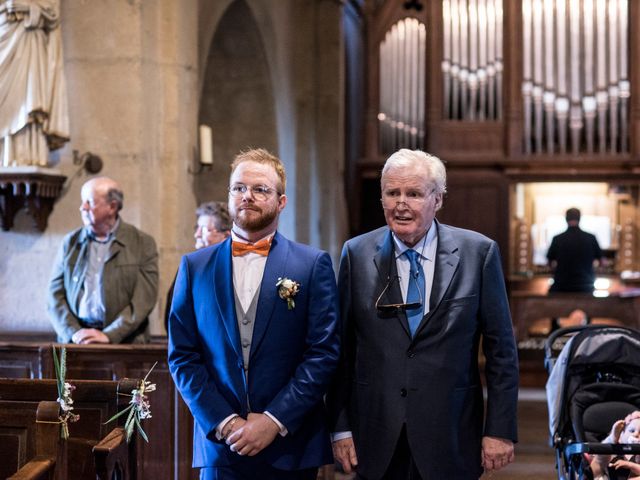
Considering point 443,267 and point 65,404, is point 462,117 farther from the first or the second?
point 65,404

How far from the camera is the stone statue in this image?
6.59 meters

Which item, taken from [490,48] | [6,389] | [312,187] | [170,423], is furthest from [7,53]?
[490,48]

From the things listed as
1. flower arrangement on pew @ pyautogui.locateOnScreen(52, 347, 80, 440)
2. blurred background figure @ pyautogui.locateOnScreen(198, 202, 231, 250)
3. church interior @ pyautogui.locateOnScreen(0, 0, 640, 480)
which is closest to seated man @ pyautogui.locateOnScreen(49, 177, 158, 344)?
blurred background figure @ pyautogui.locateOnScreen(198, 202, 231, 250)

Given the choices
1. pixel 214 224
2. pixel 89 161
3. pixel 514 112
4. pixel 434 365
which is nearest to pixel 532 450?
pixel 214 224

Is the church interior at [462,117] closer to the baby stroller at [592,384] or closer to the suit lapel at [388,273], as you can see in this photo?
the baby stroller at [592,384]

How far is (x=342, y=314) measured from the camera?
11.7ft

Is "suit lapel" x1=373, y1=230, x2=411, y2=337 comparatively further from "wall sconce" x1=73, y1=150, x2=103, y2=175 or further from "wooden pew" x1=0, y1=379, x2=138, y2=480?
"wall sconce" x1=73, y1=150, x2=103, y2=175

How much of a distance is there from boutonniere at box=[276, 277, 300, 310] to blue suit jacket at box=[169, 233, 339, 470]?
14 mm

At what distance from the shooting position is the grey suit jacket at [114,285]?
18.6ft

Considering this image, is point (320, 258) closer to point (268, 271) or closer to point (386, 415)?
point (268, 271)

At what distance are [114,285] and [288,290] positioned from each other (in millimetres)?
2453

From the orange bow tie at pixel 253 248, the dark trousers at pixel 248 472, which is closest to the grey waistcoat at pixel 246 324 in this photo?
the orange bow tie at pixel 253 248

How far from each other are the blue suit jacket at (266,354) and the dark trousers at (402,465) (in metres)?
0.19

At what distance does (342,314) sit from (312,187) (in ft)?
24.9
